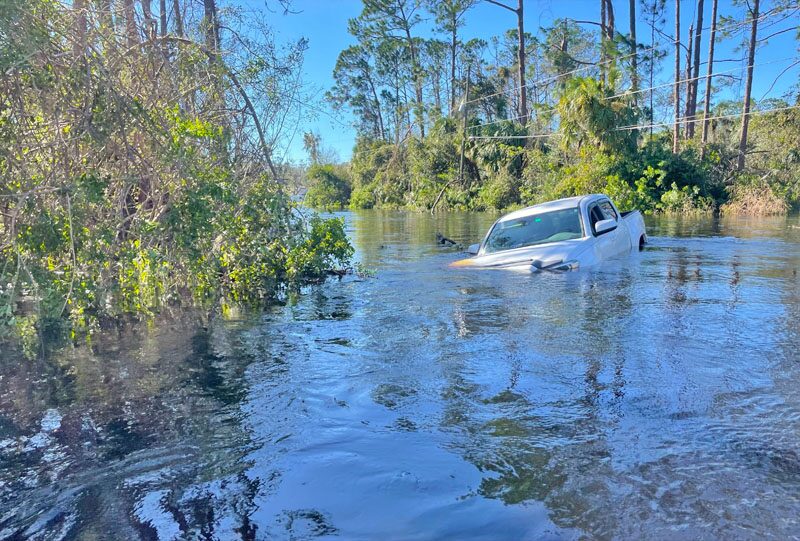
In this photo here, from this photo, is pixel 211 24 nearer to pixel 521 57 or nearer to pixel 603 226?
pixel 603 226

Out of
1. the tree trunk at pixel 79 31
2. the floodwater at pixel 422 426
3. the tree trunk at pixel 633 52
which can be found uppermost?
the tree trunk at pixel 633 52

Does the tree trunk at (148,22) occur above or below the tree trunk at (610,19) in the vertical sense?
below

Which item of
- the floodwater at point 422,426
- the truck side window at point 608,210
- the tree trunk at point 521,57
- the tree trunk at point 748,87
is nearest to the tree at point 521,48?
the tree trunk at point 521,57

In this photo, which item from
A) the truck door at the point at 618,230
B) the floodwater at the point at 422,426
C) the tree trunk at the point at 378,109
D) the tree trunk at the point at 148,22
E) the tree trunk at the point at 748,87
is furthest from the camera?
the tree trunk at the point at 378,109

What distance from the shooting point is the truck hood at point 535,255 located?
9859 mm

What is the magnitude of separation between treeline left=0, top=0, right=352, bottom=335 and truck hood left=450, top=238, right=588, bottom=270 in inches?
130

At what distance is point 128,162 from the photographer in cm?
613

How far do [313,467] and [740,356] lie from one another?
148 inches

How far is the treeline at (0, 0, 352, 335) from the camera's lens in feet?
16.9

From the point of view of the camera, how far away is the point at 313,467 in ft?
12.1

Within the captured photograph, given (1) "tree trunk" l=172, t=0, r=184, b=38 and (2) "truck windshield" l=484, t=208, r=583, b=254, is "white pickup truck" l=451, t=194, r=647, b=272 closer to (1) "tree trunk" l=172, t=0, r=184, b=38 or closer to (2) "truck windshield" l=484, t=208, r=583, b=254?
(2) "truck windshield" l=484, t=208, r=583, b=254

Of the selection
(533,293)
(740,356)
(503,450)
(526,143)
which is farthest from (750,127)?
(503,450)

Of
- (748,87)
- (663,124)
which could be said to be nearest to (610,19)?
(748,87)

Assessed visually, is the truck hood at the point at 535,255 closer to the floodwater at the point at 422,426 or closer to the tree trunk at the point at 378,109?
the floodwater at the point at 422,426
